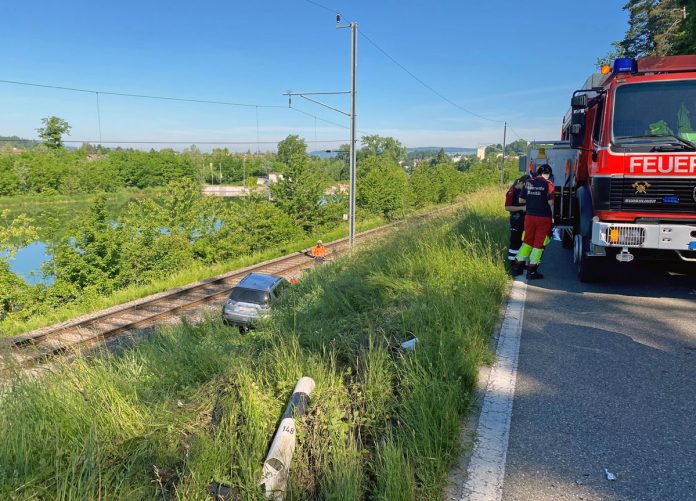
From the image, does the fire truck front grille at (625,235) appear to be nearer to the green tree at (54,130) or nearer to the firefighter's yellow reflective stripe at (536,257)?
the firefighter's yellow reflective stripe at (536,257)

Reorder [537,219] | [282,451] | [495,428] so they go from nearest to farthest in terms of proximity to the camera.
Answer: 1. [282,451]
2. [495,428]
3. [537,219]

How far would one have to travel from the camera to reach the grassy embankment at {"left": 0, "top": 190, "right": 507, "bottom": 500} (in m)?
2.30

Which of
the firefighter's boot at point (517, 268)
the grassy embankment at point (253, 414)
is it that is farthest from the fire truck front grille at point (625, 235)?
the grassy embankment at point (253, 414)

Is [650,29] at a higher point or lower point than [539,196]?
higher

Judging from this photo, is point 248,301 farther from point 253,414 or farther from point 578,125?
point 253,414

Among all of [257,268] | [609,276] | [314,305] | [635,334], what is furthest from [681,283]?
[257,268]

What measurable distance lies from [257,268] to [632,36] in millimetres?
32971

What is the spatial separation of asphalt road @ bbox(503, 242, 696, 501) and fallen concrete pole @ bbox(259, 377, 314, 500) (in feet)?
3.90

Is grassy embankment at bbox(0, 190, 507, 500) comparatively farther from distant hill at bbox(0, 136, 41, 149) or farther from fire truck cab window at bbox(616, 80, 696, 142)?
distant hill at bbox(0, 136, 41, 149)

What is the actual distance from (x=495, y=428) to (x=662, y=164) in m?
4.37

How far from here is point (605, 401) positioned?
332 centimetres

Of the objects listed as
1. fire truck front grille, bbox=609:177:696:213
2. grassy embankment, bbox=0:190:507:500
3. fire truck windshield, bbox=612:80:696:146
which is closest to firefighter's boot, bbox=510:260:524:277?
fire truck front grille, bbox=609:177:696:213

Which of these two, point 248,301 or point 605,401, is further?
point 248,301

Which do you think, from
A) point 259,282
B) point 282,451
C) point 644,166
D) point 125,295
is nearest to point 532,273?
point 644,166
